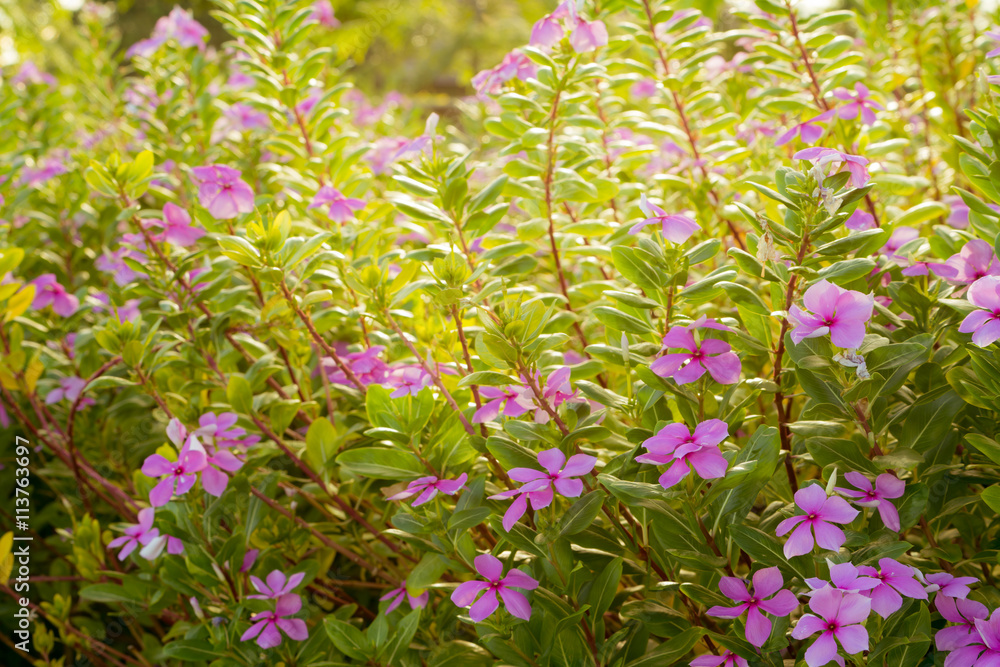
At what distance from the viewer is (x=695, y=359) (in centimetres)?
97

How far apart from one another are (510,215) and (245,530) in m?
1.23

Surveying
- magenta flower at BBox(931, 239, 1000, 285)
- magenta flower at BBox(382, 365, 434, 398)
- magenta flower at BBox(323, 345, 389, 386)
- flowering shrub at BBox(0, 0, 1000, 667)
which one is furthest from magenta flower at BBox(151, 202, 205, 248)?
magenta flower at BBox(931, 239, 1000, 285)

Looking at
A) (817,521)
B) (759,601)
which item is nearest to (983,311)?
(817,521)

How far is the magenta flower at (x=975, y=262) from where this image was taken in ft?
3.63

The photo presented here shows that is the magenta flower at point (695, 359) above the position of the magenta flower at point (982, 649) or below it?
above

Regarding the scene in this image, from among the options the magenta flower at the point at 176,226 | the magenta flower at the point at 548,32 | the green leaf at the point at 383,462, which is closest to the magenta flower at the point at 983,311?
the green leaf at the point at 383,462

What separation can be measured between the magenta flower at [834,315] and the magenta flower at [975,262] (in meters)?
0.37

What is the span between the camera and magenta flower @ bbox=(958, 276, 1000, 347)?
881 millimetres

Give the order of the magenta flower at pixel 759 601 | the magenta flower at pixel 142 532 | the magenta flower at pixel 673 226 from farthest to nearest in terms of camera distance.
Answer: the magenta flower at pixel 142 532 → the magenta flower at pixel 673 226 → the magenta flower at pixel 759 601

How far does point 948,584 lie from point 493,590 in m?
0.61

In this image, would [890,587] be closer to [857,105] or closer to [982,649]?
[982,649]

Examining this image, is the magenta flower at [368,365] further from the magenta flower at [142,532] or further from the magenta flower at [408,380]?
the magenta flower at [142,532]

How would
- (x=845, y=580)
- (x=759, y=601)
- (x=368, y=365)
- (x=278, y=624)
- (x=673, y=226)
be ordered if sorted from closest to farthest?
(x=845, y=580)
(x=759, y=601)
(x=673, y=226)
(x=278, y=624)
(x=368, y=365)

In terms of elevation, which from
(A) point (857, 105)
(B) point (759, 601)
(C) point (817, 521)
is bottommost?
(B) point (759, 601)
